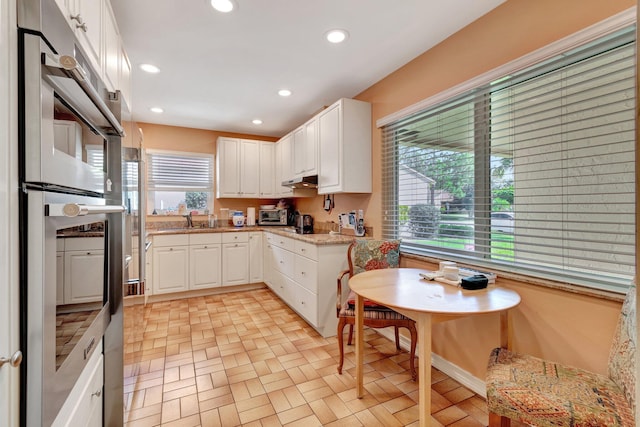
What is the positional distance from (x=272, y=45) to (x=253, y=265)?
2898mm

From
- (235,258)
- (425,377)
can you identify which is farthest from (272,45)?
(235,258)

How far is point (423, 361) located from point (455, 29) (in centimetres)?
217

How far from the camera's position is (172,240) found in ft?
12.2

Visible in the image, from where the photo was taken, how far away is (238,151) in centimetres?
441

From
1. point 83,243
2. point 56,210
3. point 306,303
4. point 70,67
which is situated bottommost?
point 306,303

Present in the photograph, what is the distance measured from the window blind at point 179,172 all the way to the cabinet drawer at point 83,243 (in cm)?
346

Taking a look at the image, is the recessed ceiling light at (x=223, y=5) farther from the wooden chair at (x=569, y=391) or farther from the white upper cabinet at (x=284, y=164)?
the wooden chair at (x=569, y=391)

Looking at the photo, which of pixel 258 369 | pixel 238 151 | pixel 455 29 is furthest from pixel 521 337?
pixel 238 151

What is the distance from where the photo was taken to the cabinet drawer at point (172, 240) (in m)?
3.64

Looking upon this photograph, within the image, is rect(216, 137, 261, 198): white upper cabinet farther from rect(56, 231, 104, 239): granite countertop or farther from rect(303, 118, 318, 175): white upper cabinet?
rect(56, 231, 104, 239): granite countertop

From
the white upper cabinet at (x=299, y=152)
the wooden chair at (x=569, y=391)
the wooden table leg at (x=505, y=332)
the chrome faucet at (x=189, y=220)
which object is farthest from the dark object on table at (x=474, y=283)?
the chrome faucet at (x=189, y=220)

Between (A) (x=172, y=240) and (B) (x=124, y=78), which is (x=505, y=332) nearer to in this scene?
(B) (x=124, y=78)

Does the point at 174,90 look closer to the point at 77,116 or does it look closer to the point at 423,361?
the point at 77,116

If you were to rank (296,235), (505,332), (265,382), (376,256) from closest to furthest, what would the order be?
(505,332) < (265,382) < (376,256) < (296,235)
